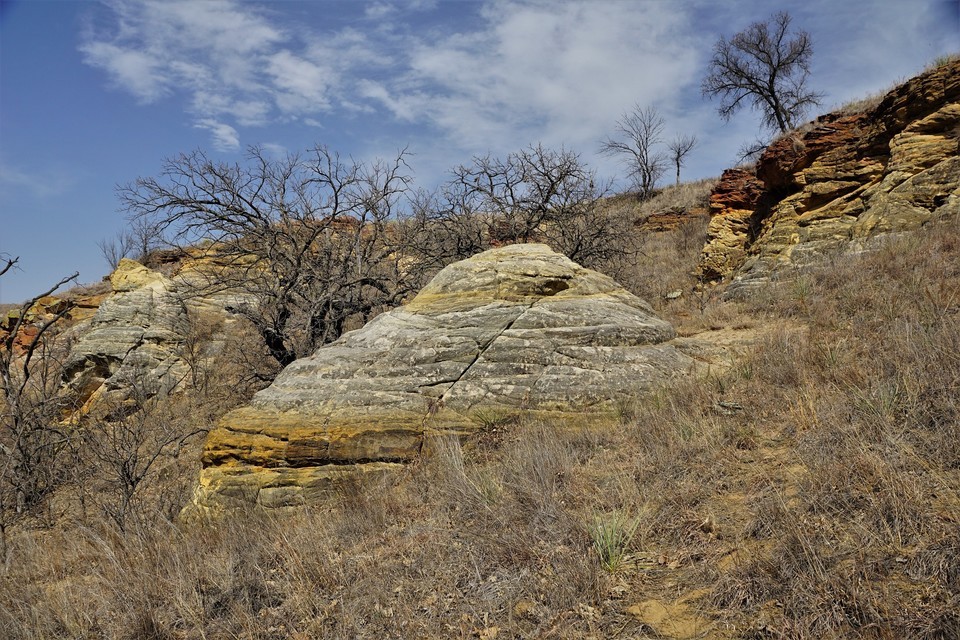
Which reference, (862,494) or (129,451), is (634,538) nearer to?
(862,494)

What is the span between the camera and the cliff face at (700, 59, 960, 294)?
10500mm

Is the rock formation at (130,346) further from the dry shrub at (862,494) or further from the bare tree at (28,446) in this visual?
the dry shrub at (862,494)

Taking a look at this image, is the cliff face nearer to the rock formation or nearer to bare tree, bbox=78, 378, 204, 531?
bare tree, bbox=78, 378, 204, 531

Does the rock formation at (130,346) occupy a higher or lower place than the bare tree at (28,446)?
higher

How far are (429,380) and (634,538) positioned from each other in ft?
10.2

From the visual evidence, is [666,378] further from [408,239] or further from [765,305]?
[408,239]

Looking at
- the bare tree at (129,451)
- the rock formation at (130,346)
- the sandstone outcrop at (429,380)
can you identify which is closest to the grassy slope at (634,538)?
the sandstone outcrop at (429,380)

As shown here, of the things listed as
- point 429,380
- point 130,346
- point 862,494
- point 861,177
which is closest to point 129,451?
point 429,380

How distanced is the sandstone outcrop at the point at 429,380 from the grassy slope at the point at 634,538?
35 centimetres

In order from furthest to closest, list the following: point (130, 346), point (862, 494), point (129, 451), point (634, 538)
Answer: point (130, 346), point (129, 451), point (634, 538), point (862, 494)

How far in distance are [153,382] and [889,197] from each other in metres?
18.5

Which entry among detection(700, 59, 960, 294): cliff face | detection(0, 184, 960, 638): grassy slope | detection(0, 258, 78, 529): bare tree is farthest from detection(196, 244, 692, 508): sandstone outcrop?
detection(700, 59, 960, 294): cliff face

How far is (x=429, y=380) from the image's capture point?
5617 mm

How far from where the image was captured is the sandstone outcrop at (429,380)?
5055mm
